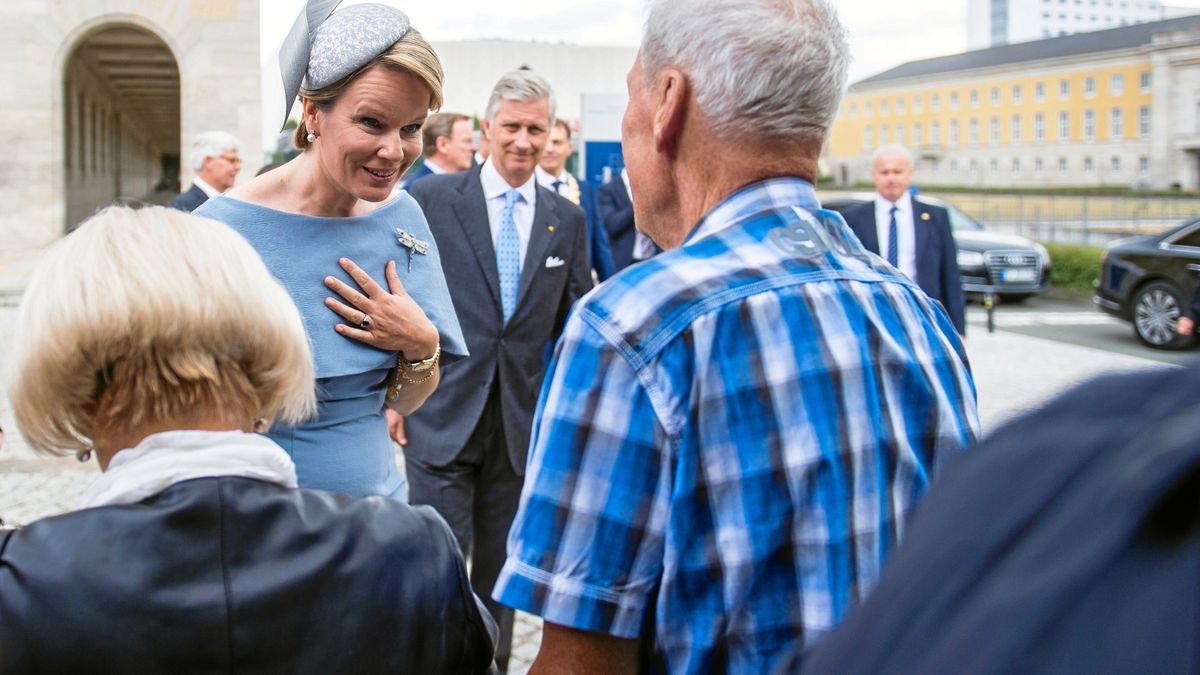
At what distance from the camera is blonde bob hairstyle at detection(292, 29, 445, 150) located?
2539 mm

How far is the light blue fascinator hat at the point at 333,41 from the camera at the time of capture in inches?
98.3

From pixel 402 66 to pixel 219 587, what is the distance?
1.47 metres

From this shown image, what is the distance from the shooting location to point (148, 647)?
1397 millimetres

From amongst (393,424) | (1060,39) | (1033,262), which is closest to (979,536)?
(393,424)

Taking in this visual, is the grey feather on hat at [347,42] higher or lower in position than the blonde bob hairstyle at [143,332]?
higher

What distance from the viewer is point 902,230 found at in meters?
7.20

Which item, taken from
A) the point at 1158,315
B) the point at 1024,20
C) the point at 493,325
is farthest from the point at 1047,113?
the point at 493,325

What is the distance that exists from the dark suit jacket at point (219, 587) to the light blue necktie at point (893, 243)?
5887 millimetres

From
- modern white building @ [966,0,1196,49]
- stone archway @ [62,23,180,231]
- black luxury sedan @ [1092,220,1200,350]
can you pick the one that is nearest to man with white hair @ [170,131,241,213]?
stone archway @ [62,23,180,231]

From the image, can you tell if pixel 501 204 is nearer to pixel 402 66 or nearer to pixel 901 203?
pixel 402 66

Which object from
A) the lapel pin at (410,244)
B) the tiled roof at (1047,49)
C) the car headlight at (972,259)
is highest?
the tiled roof at (1047,49)

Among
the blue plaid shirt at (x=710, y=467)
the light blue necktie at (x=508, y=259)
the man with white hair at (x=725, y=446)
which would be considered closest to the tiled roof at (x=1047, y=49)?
the light blue necktie at (x=508, y=259)

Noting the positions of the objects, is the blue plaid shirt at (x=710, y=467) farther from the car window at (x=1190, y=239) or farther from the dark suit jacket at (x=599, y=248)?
the car window at (x=1190, y=239)

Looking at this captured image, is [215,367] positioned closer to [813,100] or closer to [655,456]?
[655,456]
